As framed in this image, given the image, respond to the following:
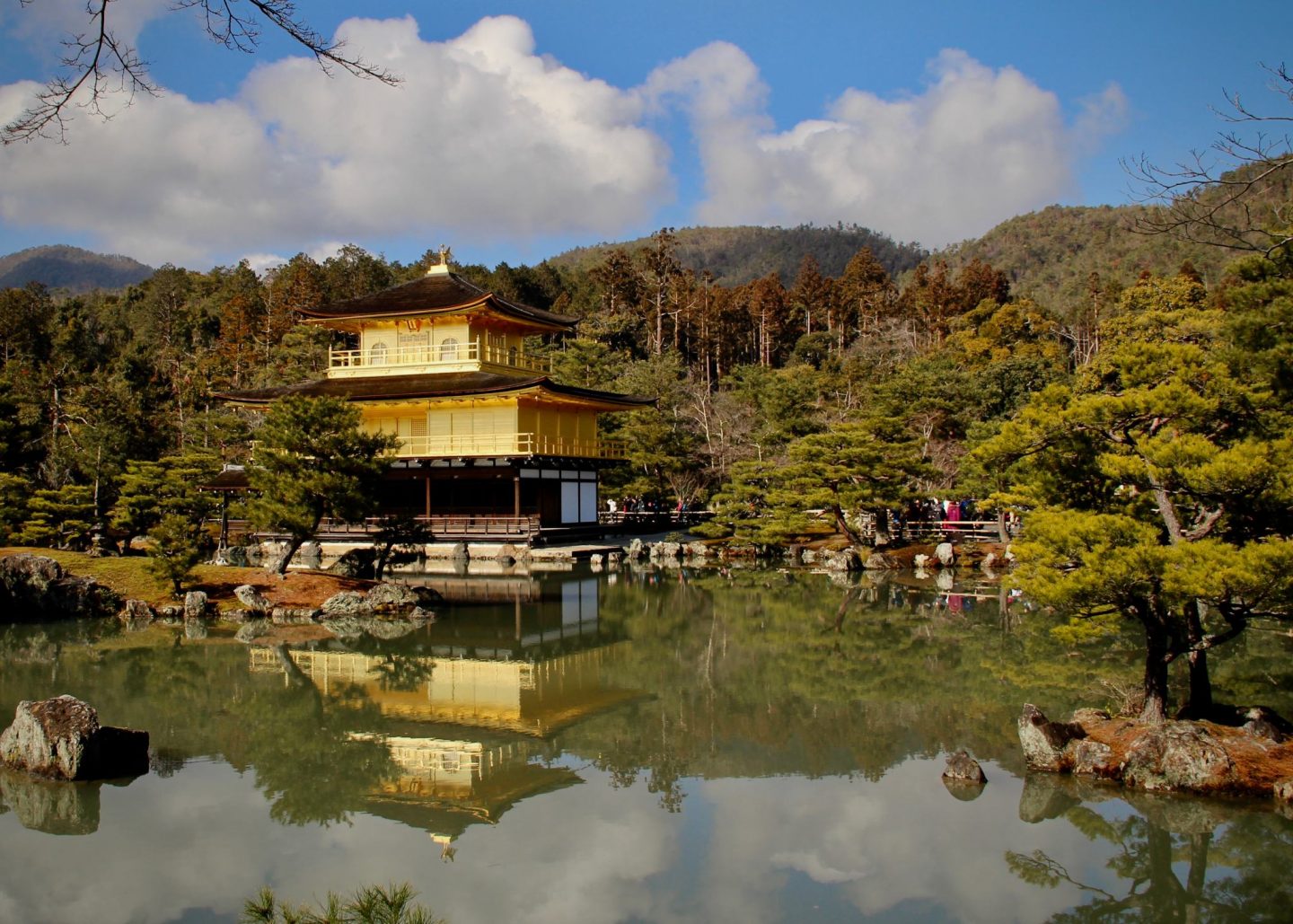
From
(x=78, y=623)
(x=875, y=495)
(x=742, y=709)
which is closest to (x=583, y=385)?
(x=875, y=495)

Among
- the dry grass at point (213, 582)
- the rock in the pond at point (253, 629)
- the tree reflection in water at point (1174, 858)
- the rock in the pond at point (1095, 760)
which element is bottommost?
the tree reflection in water at point (1174, 858)

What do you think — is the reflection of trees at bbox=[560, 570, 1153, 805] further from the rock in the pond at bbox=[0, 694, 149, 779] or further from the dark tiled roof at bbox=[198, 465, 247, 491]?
the dark tiled roof at bbox=[198, 465, 247, 491]

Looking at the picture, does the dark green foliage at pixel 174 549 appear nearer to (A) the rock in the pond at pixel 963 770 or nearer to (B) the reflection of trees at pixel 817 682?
(B) the reflection of trees at pixel 817 682

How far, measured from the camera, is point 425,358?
98.1 feet

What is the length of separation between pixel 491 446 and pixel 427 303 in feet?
16.0

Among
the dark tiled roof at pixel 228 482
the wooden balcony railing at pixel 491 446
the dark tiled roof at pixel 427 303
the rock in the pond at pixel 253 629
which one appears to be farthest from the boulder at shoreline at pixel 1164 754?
the dark tiled roof at pixel 427 303

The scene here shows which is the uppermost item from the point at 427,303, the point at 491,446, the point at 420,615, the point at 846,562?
the point at 427,303

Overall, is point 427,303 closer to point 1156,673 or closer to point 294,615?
point 294,615

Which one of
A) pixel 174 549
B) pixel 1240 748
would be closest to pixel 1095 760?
pixel 1240 748

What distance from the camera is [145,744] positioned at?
887 cm

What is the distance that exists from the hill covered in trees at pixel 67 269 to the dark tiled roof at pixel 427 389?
427ft

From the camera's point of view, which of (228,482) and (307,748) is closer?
(307,748)

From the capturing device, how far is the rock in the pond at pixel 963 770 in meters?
8.16

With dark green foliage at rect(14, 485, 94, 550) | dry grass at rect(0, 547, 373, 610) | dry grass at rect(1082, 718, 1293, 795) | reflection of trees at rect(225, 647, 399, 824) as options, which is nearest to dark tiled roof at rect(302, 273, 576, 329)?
dark green foliage at rect(14, 485, 94, 550)
